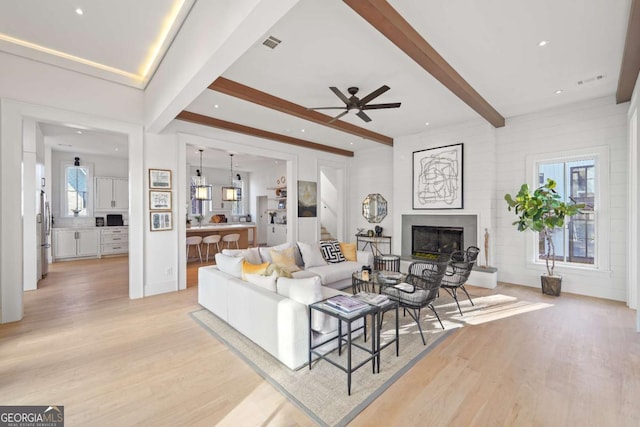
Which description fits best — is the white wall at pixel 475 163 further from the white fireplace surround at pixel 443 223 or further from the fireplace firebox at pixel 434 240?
the fireplace firebox at pixel 434 240

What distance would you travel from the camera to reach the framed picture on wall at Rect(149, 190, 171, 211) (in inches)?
188

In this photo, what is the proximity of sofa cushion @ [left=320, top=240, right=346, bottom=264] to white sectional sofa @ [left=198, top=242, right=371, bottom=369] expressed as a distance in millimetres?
2023

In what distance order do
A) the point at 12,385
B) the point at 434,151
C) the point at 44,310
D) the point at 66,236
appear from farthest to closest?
the point at 66,236 → the point at 434,151 → the point at 44,310 → the point at 12,385

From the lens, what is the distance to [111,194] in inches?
346

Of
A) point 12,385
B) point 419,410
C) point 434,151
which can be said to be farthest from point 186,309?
point 434,151

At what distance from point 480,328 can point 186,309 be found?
3962 millimetres

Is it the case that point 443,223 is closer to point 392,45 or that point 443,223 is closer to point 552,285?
point 552,285

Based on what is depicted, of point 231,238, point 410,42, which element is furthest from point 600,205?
point 231,238

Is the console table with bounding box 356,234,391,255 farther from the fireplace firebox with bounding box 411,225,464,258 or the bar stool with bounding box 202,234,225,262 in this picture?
the bar stool with bounding box 202,234,225,262

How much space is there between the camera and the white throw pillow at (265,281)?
114 inches

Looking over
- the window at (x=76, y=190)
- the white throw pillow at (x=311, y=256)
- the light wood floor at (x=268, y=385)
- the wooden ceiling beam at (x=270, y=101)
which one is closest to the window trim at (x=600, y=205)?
the light wood floor at (x=268, y=385)

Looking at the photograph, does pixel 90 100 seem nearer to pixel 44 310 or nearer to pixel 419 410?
pixel 44 310

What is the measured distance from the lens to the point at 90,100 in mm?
4074

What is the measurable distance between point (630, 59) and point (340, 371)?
4.58 metres
